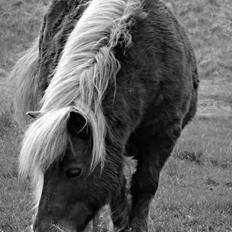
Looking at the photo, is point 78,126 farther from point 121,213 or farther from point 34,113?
point 121,213

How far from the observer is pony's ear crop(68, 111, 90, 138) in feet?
14.1

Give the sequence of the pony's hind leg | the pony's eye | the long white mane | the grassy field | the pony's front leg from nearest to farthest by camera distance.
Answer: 1. the long white mane
2. the pony's eye
3. the pony's front leg
4. the pony's hind leg
5. the grassy field

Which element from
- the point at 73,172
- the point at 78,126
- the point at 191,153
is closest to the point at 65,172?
the point at 73,172

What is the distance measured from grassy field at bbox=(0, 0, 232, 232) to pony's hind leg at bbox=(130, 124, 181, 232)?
0.72 meters

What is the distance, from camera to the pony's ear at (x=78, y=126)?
169 inches

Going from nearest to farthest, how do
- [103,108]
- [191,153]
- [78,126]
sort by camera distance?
[78,126] < [103,108] < [191,153]

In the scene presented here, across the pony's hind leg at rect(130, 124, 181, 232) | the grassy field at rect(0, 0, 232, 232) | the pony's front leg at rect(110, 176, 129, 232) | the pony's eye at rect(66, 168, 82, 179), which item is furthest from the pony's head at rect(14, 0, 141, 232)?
the grassy field at rect(0, 0, 232, 232)

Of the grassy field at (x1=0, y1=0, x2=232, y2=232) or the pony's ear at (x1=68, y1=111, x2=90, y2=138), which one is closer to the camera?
the pony's ear at (x1=68, y1=111, x2=90, y2=138)

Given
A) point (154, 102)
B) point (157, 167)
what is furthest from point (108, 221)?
point (154, 102)

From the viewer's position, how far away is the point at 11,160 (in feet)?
27.3

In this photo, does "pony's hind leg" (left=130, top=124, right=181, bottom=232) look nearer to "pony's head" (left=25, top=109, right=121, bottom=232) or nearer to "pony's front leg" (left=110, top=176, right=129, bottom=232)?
"pony's front leg" (left=110, top=176, right=129, bottom=232)

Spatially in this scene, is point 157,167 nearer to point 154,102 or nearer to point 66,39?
point 154,102

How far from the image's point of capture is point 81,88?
175 inches

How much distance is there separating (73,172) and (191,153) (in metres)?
6.04
